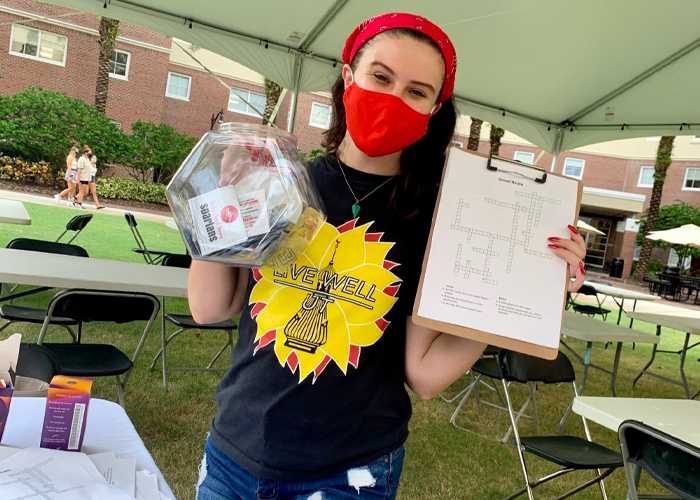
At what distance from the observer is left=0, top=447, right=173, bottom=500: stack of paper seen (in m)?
1.10

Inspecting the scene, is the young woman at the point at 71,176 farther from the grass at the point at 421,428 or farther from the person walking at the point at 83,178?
the grass at the point at 421,428

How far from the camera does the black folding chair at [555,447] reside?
270 centimetres

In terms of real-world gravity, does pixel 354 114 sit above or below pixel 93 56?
below

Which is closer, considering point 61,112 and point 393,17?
point 393,17

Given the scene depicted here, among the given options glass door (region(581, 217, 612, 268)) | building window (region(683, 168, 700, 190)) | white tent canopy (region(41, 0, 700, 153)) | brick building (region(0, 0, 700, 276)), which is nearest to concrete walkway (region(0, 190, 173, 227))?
brick building (region(0, 0, 700, 276))

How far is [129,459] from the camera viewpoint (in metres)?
1.35

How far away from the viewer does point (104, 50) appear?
16.9 meters

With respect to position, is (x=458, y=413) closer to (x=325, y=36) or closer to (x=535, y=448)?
(x=535, y=448)

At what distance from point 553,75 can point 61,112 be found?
621 inches

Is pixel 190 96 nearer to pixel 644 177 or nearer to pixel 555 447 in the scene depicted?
pixel 555 447

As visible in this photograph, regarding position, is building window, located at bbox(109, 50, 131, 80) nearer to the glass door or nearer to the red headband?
the red headband

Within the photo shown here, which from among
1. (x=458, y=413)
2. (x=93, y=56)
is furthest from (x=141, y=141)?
(x=458, y=413)

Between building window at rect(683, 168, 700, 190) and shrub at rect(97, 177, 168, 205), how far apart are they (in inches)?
905

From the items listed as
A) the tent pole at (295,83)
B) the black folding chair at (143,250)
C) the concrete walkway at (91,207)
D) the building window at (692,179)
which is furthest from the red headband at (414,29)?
the building window at (692,179)
